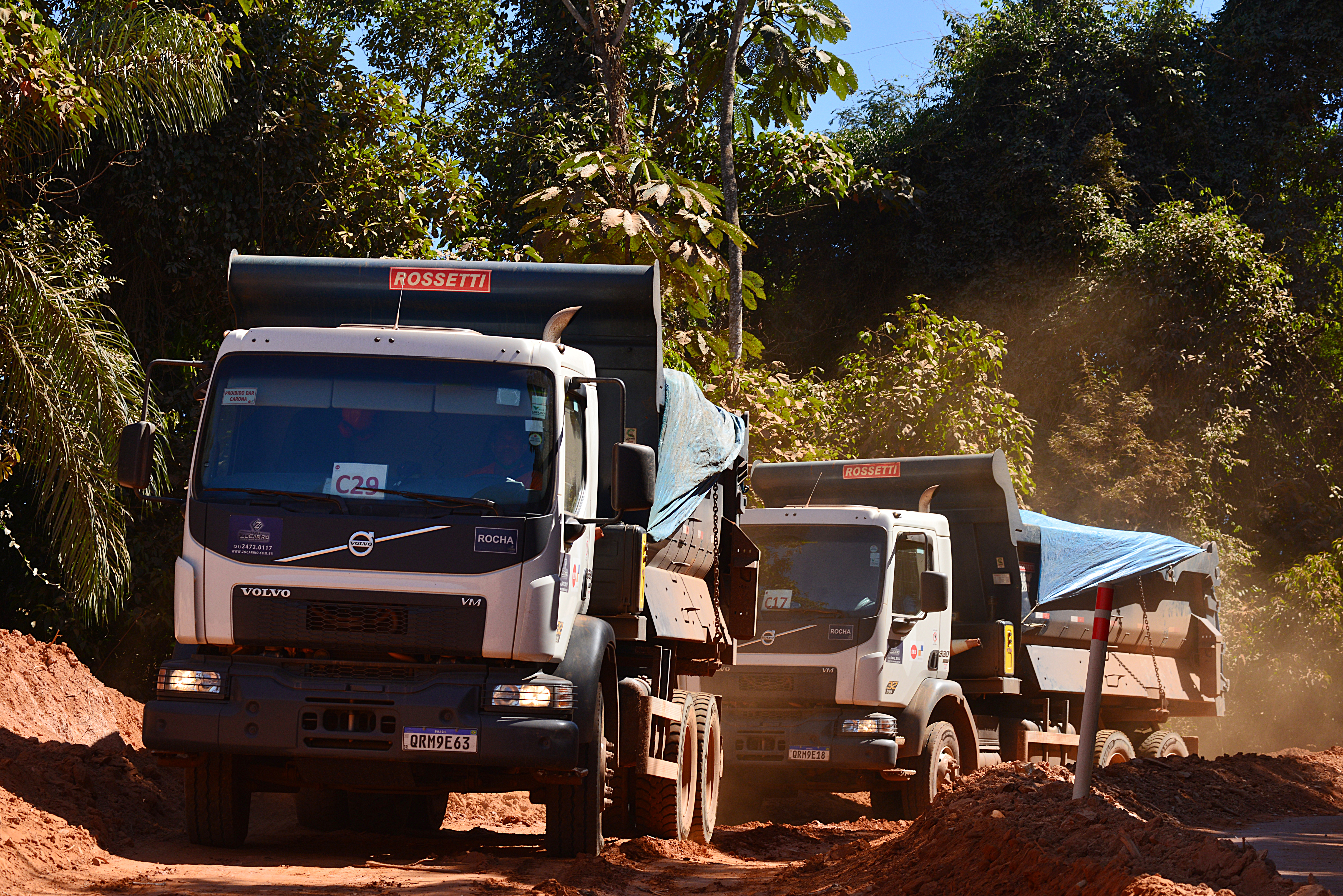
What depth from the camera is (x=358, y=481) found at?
23.1 ft

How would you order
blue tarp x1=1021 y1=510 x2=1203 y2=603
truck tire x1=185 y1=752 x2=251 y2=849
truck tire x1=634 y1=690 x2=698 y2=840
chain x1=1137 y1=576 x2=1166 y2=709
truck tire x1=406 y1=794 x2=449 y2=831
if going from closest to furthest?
truck tire x1=185 y1=752 x2=251 y2=849 → truck tire x1=634 y1=690 x2=698 y2=840 → truck tire x1=406 y1=794 x2=449 y2=831 → blue tarp x1=1021 y1=510 x2=1203 y2=603 → chain x1=1137 y1=576 x2=1166 y2=709

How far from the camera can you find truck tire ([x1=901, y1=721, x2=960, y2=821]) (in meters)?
11.3

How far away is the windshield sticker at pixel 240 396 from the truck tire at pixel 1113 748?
9.67 m

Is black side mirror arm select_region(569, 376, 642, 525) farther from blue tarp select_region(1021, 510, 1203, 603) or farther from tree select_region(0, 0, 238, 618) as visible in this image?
blue tarp select_region(1021, 510, 1203, 603)

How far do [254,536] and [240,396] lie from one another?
798 millimetres

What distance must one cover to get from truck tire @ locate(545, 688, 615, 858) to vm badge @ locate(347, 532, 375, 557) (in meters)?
1.49

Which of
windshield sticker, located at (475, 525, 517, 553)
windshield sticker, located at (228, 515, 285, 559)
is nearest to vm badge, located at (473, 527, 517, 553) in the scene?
windshield sticker, located at (475, 525, 517, 553)

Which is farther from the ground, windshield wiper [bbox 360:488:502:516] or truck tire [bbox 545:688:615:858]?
windshield wiper [bbox 360:488:502:516]

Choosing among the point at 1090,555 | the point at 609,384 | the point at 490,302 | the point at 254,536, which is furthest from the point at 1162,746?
the point at 254,536

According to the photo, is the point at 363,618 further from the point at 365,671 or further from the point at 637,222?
the point at 637,222

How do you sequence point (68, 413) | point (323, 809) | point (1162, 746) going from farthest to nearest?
point (1162, 746) → point (68, 413) → point (323, 809)

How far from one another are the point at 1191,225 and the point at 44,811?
23.3 metres

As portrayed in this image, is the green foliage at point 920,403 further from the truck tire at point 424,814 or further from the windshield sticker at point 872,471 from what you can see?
the truck tire at point 424,814

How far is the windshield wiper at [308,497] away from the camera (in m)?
6.97
